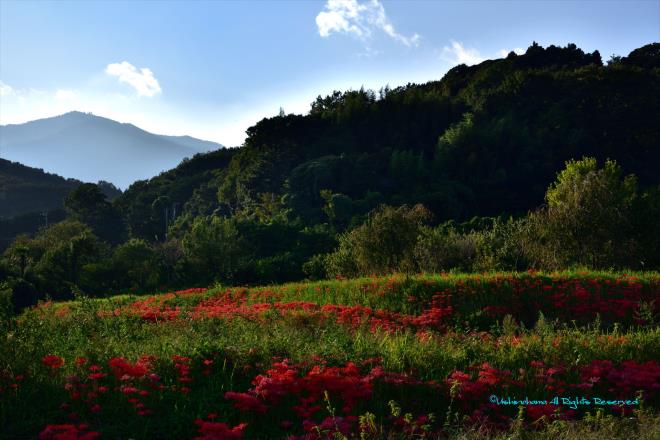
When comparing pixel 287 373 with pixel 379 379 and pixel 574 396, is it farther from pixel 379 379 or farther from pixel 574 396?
pixel 574 396

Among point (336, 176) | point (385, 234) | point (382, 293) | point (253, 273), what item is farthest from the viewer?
point (336, 176)

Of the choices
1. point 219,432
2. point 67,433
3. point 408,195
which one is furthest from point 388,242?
point 408,195

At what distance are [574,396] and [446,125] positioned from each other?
6545cm

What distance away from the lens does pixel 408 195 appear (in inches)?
2005

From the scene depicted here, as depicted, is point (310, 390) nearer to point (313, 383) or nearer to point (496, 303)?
point (313, 383)

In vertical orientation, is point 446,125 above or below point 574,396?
above

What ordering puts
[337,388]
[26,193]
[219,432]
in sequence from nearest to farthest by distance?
[219,432], [337,388], [26,193]

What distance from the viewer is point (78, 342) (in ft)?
27.0

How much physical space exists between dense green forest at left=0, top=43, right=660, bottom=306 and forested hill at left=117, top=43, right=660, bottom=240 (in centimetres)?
18

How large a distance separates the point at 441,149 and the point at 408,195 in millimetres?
10736

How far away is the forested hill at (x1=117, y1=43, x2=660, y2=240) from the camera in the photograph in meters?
53.6

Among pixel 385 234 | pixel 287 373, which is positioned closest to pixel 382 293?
pixel 385 234

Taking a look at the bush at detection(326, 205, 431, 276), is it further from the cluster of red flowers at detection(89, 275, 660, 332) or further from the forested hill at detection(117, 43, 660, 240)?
the forested hill at detection(117, 43, 660, 240)

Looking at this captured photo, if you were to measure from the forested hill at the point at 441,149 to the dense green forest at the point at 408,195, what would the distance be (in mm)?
184
